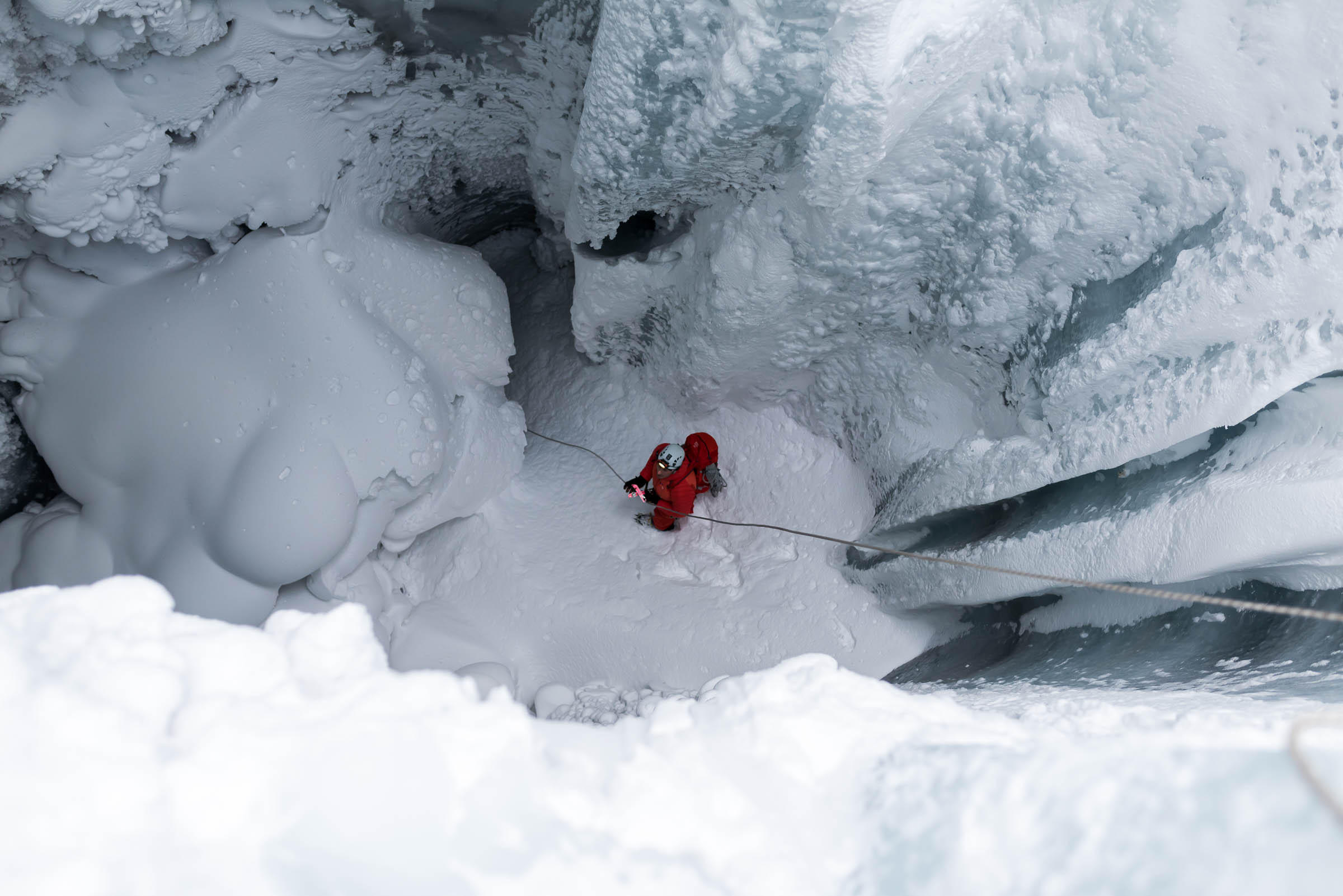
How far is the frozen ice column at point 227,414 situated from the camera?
7.22ft

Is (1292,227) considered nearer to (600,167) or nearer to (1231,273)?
(1231,273)

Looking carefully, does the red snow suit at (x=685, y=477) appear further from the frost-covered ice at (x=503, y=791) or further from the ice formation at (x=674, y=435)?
the frost-covered ice at (x=503, y=791)

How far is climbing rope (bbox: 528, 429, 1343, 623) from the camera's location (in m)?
1.23

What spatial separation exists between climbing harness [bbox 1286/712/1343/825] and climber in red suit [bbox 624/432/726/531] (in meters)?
2.26

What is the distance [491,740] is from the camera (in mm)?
771

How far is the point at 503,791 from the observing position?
0.75 m

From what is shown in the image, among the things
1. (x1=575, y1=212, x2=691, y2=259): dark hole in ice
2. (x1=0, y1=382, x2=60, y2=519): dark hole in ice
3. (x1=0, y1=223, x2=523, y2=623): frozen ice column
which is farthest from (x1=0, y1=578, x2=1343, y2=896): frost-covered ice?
(x1=0, y1=382, x2=60, y2=519): dark hole in ice

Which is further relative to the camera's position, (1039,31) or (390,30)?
(390,30)

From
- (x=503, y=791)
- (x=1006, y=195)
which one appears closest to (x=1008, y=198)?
(x=1006, y=195)

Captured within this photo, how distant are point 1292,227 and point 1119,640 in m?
1.06

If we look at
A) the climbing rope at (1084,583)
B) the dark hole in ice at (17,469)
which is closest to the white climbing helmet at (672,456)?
the climbing rope at (1084,583)

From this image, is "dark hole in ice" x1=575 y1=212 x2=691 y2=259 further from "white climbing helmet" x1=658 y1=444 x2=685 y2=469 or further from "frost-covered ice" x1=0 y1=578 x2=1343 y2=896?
"frost-covered ice" x1=0 y1=578 x2=1343 y2=896

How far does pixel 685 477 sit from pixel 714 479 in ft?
0.50

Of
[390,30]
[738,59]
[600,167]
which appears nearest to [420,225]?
[390,30]
